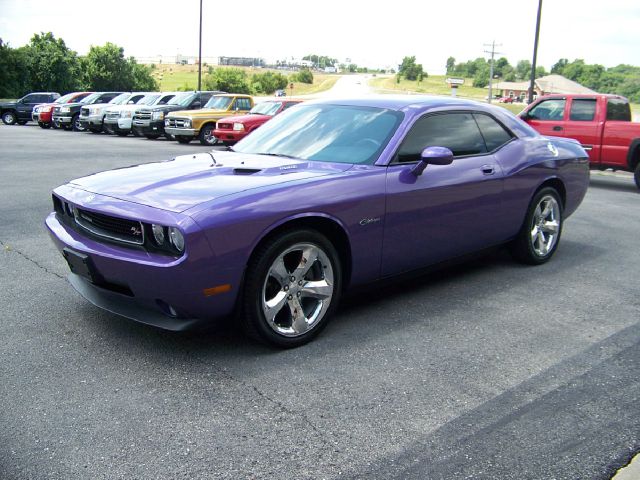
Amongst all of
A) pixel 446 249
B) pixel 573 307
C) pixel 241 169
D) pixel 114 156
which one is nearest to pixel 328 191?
pixel 241 169

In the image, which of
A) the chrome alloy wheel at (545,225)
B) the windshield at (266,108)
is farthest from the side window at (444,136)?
the windshield at (266,108)

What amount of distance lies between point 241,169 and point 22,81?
175ft

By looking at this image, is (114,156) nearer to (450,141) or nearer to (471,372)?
(450,141)

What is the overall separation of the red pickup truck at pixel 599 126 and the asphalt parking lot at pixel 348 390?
780cm

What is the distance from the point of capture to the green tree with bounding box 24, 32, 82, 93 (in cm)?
5134

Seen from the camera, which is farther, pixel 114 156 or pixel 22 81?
pixel 22 81

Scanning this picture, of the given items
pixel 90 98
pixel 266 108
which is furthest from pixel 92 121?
pixel 266 108

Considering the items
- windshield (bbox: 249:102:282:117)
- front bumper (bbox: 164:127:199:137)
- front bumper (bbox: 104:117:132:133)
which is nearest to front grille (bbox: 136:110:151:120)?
front bumper (bbox: 104:117:132:133)

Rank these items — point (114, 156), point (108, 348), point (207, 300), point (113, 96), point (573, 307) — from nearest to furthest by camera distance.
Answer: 1. point (207, 300)
2. point (108, 348)
3. point (573, 307)
4. point (114, 156)
5. point (113, 96)

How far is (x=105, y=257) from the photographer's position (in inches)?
143

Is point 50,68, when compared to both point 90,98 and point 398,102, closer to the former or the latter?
point 90,98

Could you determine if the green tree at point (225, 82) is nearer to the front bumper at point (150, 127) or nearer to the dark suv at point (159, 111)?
the dark suv at point (159, 111)

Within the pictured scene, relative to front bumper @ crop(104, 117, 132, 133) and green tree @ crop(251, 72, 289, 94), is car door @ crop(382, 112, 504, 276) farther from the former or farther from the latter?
green tree @ crop(251, 72, 289, 94)

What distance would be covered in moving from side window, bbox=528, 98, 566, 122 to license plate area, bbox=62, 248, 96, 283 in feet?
38.9
